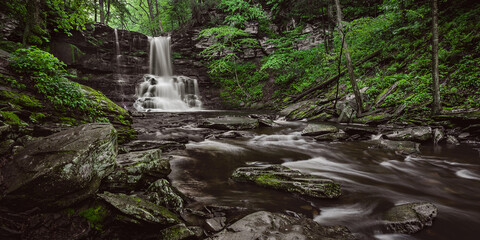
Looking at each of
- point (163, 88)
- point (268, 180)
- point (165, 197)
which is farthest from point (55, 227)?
point (163, 88)

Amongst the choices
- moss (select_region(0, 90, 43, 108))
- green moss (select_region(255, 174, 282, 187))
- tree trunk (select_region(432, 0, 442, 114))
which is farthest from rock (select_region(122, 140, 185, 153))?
tree trunk (select_region(432, 0, 442, 114))

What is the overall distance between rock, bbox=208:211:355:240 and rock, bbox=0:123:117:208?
1.66 meters

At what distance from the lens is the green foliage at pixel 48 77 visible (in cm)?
403

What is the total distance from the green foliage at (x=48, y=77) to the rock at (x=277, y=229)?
15.2ft

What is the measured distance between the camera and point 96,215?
2213 mm

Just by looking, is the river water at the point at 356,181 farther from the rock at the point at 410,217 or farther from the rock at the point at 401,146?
the rock at the point at 401,146

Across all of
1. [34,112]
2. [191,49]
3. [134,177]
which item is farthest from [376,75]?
[191,49]

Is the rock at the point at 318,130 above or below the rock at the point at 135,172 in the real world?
above

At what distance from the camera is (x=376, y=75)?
1112 centimetres

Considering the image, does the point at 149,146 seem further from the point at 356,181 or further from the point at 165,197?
the point at 356,181

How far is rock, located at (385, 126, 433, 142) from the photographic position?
602 centimetres

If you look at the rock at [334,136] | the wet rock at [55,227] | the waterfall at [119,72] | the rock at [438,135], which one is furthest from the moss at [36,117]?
the waterfall at [119,72]

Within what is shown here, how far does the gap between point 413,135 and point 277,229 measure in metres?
6.40

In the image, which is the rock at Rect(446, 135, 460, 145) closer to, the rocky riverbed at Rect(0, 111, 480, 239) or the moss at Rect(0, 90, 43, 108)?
the rocky riverbed at Rect(0, 111, 480, 239)
